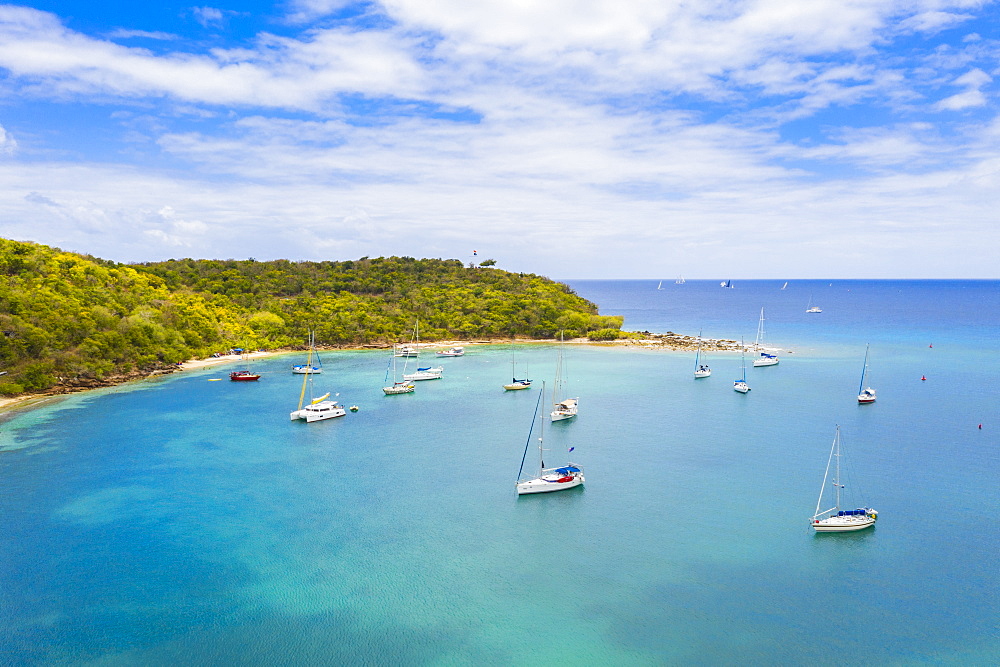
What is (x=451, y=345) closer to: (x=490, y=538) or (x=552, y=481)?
(x=552, y=481)

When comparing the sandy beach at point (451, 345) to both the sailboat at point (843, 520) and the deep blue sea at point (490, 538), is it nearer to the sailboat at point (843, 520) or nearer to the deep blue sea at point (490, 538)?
the deep blue sea at point (490, 538)

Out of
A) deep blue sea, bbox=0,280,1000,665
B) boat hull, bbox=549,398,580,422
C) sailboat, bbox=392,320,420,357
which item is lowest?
deep blue sea, bbox=0,280,1000,665

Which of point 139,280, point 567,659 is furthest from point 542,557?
point 139,280

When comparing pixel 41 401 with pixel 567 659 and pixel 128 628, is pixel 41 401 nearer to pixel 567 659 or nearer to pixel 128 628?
pixel 128 628

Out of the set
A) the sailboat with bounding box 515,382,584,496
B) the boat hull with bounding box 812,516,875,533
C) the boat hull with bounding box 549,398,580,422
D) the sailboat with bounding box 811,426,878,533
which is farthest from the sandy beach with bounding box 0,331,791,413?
the boat hull with bounding box 812,516,875,533

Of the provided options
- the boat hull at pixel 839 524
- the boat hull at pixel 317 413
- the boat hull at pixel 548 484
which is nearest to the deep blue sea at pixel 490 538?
the boat hull at pixel 839 524

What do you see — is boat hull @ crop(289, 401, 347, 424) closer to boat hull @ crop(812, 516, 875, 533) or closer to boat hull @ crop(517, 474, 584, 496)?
boat hull @ crop(517, 474, 584, 496)
